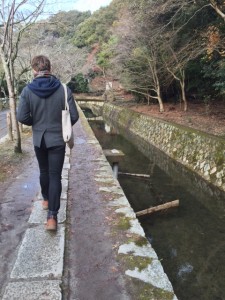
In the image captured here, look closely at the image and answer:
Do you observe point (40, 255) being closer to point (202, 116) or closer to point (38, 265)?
point (38, 265)

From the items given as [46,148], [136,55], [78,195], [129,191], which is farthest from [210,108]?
[46,148]

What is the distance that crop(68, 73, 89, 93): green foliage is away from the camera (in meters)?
46.9

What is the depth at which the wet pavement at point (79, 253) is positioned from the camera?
108 inches

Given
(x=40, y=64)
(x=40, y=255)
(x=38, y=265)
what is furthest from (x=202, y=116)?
(x=38, y=265)

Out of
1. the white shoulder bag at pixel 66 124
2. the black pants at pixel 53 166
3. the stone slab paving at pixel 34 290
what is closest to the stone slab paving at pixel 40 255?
the stone slab paving at pixel 34 290

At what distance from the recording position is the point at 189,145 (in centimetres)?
1078

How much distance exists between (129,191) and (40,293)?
561cm

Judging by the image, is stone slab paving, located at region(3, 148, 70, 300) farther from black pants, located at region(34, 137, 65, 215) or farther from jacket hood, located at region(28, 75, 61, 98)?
jacket hood, located at region(28, 75, 61, 98)

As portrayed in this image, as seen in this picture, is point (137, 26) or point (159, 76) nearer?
point (137, 26)

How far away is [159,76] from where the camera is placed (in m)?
19.6

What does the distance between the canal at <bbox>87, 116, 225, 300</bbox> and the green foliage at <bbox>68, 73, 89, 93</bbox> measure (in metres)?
38.1

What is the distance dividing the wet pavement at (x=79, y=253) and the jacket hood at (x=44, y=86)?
1.62m

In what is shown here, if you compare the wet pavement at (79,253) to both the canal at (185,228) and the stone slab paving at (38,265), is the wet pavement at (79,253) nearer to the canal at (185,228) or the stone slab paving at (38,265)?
the stone slab paving at (38,265)

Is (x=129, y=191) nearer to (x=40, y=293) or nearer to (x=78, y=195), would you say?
(x=78, y=195)
